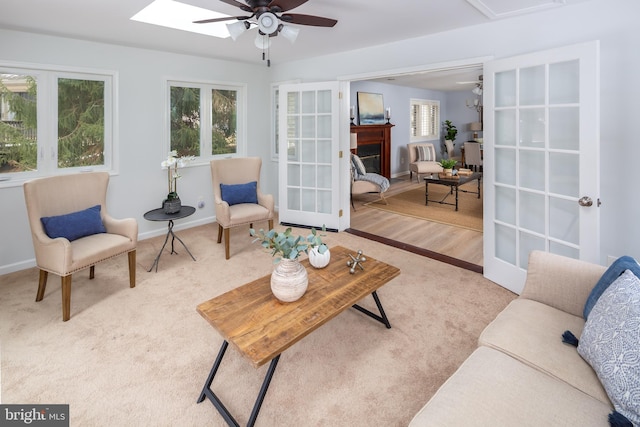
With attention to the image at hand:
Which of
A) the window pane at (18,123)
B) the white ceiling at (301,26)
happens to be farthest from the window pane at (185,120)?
the window pane at (18,123)

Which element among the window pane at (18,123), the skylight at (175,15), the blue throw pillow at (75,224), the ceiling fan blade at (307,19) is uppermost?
the skylight at (175,15)

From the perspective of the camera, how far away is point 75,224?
2.95 m

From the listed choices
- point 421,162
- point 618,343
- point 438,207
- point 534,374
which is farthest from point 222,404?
point 421,162

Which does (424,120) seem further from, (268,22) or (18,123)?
(18,123)

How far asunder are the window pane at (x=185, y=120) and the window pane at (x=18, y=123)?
1.46 metres

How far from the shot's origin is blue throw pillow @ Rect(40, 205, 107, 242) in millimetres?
2789

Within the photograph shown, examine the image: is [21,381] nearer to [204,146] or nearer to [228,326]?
[228,326]

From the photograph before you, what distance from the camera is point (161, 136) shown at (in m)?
4.47

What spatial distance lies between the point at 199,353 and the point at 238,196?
230 centimetres

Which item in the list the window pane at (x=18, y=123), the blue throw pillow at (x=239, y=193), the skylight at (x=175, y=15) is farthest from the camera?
the blue throw pillow at (x=239, y=193)

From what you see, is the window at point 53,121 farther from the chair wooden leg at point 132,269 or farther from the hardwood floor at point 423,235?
the hardwood floor at point 423,235

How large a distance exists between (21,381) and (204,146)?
11.7ft

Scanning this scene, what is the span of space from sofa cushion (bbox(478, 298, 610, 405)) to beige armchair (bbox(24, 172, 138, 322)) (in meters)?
2.77

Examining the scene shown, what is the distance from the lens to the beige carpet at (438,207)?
17.2ft
